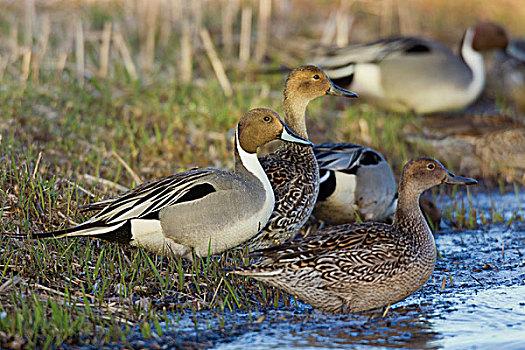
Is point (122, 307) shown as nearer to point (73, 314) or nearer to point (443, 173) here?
point (73, 314)

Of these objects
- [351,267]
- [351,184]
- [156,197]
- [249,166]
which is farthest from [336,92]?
[351,267]

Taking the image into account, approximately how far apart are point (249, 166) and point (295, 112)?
98 cm

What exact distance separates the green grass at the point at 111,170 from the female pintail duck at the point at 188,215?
0.43 feet

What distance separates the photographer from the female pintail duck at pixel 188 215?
174 inches

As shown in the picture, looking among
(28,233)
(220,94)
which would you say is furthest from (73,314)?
(220,94)

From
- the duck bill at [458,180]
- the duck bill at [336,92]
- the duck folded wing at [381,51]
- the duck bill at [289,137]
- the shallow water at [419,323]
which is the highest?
the duck folded wing at [381,51]

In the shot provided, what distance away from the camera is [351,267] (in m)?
4.11

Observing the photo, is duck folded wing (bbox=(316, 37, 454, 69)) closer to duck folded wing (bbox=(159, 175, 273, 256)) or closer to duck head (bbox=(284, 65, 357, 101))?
duck head (bbox=(284, 65, 357, 101))

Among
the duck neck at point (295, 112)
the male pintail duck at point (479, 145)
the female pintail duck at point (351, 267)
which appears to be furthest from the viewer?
the male pintail duck at point (479, 145)

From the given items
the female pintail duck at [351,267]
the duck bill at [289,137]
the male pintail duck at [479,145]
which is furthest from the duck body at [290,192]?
the male pintail duck at [479,145]

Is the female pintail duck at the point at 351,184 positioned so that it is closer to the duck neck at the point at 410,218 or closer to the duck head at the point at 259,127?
the duck head at the point at 259,127

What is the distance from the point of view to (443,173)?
4.57m

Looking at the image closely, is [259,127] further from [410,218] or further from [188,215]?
[410,218]

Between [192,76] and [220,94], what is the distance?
0.87 meters
